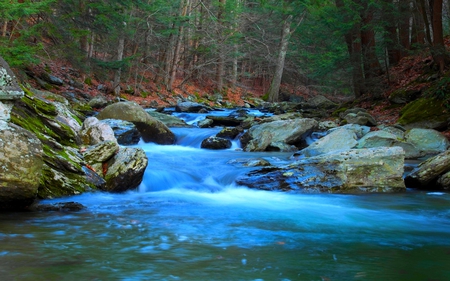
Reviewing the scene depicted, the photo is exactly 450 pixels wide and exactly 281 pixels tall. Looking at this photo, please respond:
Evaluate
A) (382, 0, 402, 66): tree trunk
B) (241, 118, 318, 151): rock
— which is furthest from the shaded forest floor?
(241, 118, 318, 151): rock

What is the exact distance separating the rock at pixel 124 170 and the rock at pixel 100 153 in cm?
12

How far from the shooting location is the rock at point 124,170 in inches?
252

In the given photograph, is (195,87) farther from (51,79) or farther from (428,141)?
(428,141)

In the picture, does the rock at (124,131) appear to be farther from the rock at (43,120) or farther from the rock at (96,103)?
the rock at (96,103)

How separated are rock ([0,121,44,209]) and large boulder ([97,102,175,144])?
715 centimetres

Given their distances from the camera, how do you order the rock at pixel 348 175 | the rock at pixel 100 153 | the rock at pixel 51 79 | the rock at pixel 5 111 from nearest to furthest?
1. the rock at pixel 5 111
2. the rock at pixel 100 153
3. the rock at pixel 348 175
4. the rock at pixel 51 79

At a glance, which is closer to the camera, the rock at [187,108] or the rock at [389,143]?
the rock at [389,143]

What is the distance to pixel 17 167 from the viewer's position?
4617 millimetres

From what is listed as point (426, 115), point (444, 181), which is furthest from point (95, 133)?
point (426, 115)

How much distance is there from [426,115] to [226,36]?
54.7 ft

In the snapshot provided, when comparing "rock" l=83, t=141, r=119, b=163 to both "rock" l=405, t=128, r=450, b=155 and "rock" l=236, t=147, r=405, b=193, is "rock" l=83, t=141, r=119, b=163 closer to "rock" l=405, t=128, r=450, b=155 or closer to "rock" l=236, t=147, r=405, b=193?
"rock" l=236, t=147, r=405, b=193

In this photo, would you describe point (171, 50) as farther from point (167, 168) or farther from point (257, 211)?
point (257, 211)

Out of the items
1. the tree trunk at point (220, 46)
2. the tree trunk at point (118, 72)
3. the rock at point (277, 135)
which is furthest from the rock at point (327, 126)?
the tree trunk at point (220, 46)

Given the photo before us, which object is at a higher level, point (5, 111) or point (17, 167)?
point (5, 111)
